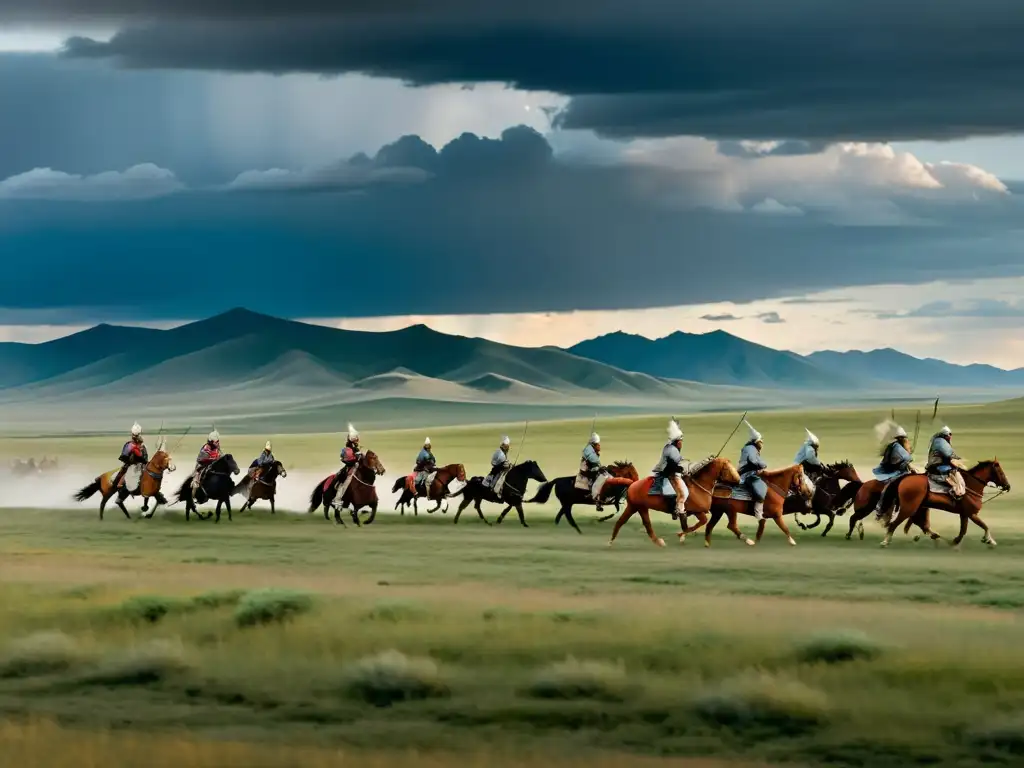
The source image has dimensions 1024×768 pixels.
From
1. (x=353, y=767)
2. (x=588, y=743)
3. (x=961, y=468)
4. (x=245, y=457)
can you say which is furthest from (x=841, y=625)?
(x=245, y=457)

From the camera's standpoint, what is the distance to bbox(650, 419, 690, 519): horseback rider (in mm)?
32062

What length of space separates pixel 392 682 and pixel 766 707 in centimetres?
416

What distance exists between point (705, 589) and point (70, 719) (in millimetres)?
12506

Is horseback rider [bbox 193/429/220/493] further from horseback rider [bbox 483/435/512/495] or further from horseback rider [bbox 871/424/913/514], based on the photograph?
horseback rider [bbox 871/424/913/514]

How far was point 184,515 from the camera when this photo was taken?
47.1 m

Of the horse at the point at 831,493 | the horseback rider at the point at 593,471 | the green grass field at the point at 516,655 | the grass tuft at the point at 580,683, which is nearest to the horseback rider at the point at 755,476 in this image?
the green grass field at the point at 516,655

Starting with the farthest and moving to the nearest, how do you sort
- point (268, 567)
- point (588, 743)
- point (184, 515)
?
1. point (184, 515)
2. point (268, 567)
3. point (588, 743)

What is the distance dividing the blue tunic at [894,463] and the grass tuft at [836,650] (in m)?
15.6

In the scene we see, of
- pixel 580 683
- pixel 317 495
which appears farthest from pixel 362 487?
pixel 580 683

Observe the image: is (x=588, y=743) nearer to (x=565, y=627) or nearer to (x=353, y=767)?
(x=353, y=767)

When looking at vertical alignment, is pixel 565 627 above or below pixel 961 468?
below

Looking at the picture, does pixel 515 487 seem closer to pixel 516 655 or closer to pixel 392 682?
pixel 516 655

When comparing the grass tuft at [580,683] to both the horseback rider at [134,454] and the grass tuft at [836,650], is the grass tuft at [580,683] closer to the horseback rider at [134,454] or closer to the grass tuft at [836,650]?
the grass tuft at [836,650]

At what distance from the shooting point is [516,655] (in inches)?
758
